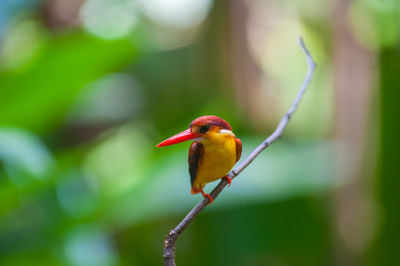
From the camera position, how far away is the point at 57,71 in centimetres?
200

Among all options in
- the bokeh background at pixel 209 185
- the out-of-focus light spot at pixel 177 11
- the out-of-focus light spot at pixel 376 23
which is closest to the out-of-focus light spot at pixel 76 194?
the bokeh background at pixel 209 185

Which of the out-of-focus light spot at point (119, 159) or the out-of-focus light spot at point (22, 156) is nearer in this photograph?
the out-of-focus light spot at point (22, 156)

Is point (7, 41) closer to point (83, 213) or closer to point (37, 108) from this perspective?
point (37, 108)

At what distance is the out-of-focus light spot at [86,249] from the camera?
1857 millimetres

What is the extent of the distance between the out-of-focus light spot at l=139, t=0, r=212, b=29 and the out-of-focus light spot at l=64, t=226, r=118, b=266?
2110 millimetres

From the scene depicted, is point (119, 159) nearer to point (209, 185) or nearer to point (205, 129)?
point (209, 185)

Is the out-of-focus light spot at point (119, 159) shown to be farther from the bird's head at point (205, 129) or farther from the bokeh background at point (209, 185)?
the bird's head at point (205, 129)

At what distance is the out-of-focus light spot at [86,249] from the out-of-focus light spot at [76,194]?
0.29 feet

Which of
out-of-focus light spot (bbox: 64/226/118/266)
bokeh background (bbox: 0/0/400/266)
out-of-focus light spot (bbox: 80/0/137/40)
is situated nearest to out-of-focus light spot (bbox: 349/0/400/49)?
bokeh background (bbox: 0/0/400/266)

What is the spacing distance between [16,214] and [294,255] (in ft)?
4.66

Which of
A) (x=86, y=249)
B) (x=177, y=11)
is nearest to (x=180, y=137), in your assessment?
(x=86, y=249)

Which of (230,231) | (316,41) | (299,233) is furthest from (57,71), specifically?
(316,41)

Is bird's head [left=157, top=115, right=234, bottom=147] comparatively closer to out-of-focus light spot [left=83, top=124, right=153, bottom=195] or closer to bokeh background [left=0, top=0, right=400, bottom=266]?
bokeh background [left=0, top=0, right=400, bottom=266]

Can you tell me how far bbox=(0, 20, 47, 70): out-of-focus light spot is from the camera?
239cm
